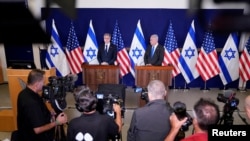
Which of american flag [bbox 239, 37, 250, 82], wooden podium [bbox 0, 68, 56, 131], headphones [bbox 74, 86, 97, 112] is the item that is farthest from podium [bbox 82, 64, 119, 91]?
headphones [bbox 74, 86, 97, 112]

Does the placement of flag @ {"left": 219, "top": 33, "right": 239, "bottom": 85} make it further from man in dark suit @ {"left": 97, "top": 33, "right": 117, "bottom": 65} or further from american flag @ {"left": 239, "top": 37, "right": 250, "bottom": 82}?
man in dark suit @ {"left": 97, "top": 33, "right": 117, "bottom": 65}

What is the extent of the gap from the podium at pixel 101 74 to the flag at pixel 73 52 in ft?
2.42

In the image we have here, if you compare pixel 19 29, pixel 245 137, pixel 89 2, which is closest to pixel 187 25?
pixel 89 2

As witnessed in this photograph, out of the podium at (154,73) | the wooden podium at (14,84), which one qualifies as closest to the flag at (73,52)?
the podium at (154,73)

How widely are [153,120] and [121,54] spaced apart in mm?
4210

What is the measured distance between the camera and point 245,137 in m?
1.68

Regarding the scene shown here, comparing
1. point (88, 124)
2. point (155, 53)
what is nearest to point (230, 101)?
point (88, 124)

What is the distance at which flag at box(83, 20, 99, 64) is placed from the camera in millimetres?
6414

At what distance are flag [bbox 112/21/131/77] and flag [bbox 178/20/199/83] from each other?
125 cm

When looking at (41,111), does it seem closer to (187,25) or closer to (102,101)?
(102,101)

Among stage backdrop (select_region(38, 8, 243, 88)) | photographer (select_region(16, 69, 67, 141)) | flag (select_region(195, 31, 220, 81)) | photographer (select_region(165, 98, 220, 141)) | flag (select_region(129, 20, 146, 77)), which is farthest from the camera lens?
stage backdrop (select_region(38, 8, 243, 88))

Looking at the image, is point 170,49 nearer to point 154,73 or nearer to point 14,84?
point 154,73

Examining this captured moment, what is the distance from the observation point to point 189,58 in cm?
645

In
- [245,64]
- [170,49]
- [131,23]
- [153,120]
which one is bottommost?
[153,120]
